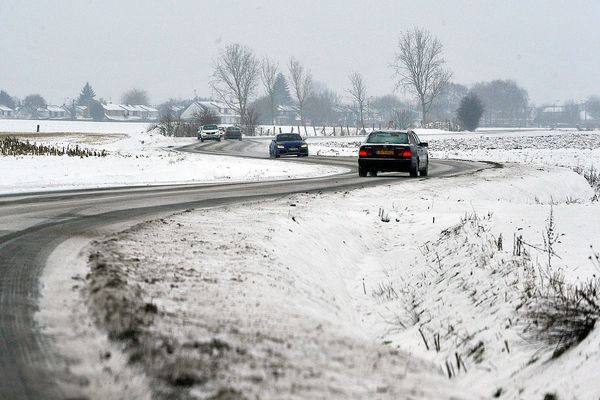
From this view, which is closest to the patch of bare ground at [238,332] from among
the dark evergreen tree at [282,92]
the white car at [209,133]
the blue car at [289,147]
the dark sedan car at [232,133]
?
the blue car at [289,147]

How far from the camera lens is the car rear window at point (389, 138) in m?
19.9

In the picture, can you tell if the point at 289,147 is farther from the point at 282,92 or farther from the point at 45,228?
the point at 282,92

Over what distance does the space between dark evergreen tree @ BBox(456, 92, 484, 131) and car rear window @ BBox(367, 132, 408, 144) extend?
3177 inches

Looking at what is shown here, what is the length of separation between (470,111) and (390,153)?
8169 cm

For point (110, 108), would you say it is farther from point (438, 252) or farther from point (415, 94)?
point (438, 252)

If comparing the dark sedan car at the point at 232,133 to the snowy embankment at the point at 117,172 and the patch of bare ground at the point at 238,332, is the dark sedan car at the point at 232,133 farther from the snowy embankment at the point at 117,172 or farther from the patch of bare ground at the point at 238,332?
the patch of bare ground at the point at 238,332

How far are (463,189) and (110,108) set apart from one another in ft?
634

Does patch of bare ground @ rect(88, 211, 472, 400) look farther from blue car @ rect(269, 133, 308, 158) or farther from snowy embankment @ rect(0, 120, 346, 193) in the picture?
blue car @ rect(269, 133, 308, 158)

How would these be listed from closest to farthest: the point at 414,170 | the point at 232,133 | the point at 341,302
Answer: the point at 341,302 → the point at 414,170 → the point at 232,133

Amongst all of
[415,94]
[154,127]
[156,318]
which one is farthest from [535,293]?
[415,94]

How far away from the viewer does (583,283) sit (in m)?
5.86

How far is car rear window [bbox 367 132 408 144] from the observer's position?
19.9 meters

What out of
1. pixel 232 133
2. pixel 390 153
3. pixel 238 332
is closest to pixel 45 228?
pixel 238 332

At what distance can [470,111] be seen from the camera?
97.2 metres
